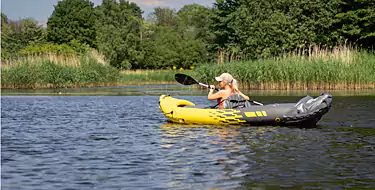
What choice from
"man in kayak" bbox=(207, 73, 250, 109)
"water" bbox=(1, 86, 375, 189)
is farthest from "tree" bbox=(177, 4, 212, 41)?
"water" bbox=(1, 86, 375, 189)

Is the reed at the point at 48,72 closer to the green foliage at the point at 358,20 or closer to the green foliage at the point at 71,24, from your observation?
the green foliage at the point at 358,20

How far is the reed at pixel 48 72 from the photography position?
33.9m

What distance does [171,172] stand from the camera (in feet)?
27.2

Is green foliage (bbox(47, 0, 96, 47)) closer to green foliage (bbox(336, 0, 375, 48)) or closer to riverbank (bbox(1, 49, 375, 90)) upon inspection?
green foliage (bbox(336, 0, 375, 48))

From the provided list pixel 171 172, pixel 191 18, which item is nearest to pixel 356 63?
pixel 171 172

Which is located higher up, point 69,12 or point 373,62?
point 69,12

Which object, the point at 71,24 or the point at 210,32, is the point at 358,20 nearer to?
the point at 210,32

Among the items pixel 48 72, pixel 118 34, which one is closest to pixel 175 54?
pixel 118 34

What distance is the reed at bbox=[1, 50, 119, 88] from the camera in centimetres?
3388

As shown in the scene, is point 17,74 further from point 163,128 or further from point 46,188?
point 46,188

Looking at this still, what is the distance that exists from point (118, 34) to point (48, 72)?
28.8 m

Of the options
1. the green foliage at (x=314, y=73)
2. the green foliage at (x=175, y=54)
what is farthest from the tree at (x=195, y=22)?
the green foliage at (x=314, y=73)

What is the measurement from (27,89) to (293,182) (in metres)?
28.3

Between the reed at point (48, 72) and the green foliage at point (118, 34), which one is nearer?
the reed at point (48, 72)
